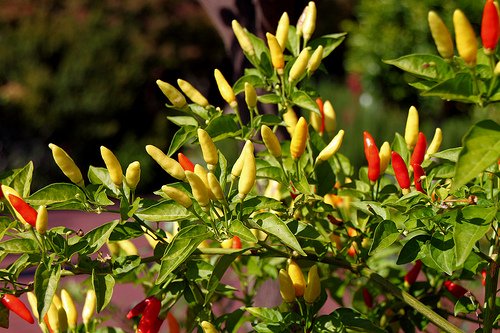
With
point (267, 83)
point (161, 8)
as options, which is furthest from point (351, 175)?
point (161, 8)

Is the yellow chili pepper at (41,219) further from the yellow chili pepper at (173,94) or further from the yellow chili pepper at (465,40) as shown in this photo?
the yellow chili pepper at (465,40)

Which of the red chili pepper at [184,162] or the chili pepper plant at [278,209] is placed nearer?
the chili pepper plant at [278,209]

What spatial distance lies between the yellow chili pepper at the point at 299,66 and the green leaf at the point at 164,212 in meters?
0.36

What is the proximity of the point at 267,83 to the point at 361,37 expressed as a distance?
739 cm

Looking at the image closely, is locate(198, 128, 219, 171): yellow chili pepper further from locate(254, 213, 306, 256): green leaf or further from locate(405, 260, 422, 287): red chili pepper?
locate(405, 260, 422, 287): red chili pepper

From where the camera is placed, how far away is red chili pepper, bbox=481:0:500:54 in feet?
3.28

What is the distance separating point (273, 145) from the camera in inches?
52.2

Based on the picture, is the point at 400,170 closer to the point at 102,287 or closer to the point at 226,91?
the point at 226,91

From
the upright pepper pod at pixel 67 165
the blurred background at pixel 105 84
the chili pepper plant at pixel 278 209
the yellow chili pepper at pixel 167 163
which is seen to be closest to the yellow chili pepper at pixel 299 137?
the chili pepper plant at pixel 278 209

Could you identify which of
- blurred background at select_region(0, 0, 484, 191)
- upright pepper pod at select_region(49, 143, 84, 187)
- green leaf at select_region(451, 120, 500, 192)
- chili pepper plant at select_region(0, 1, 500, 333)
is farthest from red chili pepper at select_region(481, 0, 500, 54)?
blurred background at select_region(0, 0, 484, 191)

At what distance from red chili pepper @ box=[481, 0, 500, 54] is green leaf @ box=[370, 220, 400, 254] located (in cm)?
33

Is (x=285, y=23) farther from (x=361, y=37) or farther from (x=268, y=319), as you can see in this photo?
(x=361, y=37)

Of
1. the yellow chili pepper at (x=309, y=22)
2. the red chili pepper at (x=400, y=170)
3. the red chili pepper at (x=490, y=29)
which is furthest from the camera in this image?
the yellow chili pepper at (x=309, y=22)

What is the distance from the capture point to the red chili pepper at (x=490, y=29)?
3.28 feet
